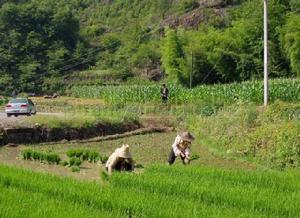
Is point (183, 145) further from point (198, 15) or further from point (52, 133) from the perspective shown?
point (198, 15)

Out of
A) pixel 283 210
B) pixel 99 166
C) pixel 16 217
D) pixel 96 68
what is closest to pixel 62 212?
pixel 16 217

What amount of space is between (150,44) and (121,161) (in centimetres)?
6878

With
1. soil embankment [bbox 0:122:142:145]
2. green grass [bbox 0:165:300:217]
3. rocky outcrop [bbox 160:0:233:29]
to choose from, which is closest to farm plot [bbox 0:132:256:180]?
soil embankment [bbox 0:122:142:145]

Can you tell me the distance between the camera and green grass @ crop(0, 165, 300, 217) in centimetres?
753

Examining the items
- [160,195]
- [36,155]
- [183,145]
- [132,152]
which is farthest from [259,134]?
[160,195]

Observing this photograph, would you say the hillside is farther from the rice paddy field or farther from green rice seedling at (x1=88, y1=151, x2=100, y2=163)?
green rice seedling at (x1=88, y1=151, x2=100, y2=163)

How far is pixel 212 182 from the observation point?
33.1ft

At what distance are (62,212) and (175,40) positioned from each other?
47.6 m

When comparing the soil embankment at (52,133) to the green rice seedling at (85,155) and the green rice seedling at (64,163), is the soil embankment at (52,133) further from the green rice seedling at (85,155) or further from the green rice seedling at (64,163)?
the green rice seedling at (64,163)

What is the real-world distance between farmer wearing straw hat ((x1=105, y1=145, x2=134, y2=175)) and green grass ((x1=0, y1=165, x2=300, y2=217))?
1.13 metres

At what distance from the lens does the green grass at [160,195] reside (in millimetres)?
7527

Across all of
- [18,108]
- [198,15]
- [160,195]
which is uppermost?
[198,15]

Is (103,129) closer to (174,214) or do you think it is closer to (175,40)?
(174,214)

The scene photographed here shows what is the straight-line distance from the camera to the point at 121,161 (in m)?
12.8
